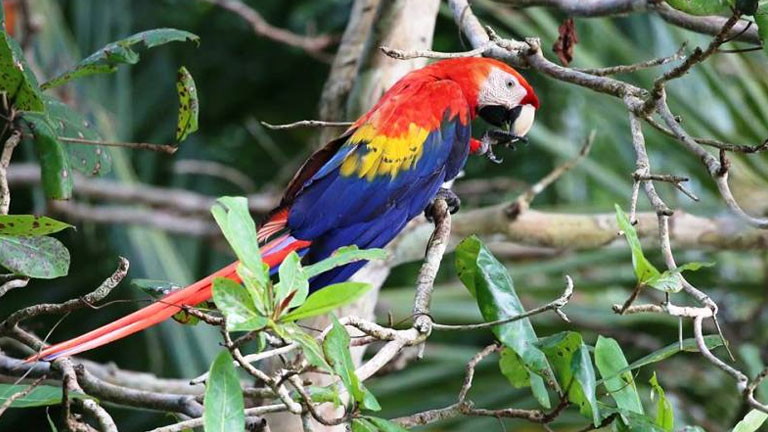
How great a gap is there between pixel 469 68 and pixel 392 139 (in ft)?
0.62

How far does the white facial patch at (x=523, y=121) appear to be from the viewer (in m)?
1.49

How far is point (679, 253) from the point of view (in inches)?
75.0

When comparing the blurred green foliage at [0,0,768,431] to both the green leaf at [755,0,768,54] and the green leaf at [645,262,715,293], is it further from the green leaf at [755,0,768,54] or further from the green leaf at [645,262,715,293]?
the green leaf at [645,262,715,293]

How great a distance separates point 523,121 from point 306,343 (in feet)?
2.90

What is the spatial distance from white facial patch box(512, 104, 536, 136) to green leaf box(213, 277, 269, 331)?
2.94ft

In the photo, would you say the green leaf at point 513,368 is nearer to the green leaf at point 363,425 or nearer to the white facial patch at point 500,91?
the green leaf at point 363,425

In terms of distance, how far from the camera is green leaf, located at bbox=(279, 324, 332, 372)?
2.21 feet

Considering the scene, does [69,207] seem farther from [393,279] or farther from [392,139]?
[392,139]

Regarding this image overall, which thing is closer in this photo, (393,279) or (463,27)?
(463,27)

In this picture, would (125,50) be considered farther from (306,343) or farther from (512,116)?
(512,116)

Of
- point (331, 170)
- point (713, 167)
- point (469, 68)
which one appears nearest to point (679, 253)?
point (469, 68)

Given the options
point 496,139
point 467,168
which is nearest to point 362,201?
point 496,139

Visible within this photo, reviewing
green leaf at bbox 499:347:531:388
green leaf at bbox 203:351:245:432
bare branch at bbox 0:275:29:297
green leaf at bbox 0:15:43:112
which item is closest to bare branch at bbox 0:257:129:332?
bare branch at bbox 0:275:29:297

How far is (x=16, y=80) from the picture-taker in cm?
94
